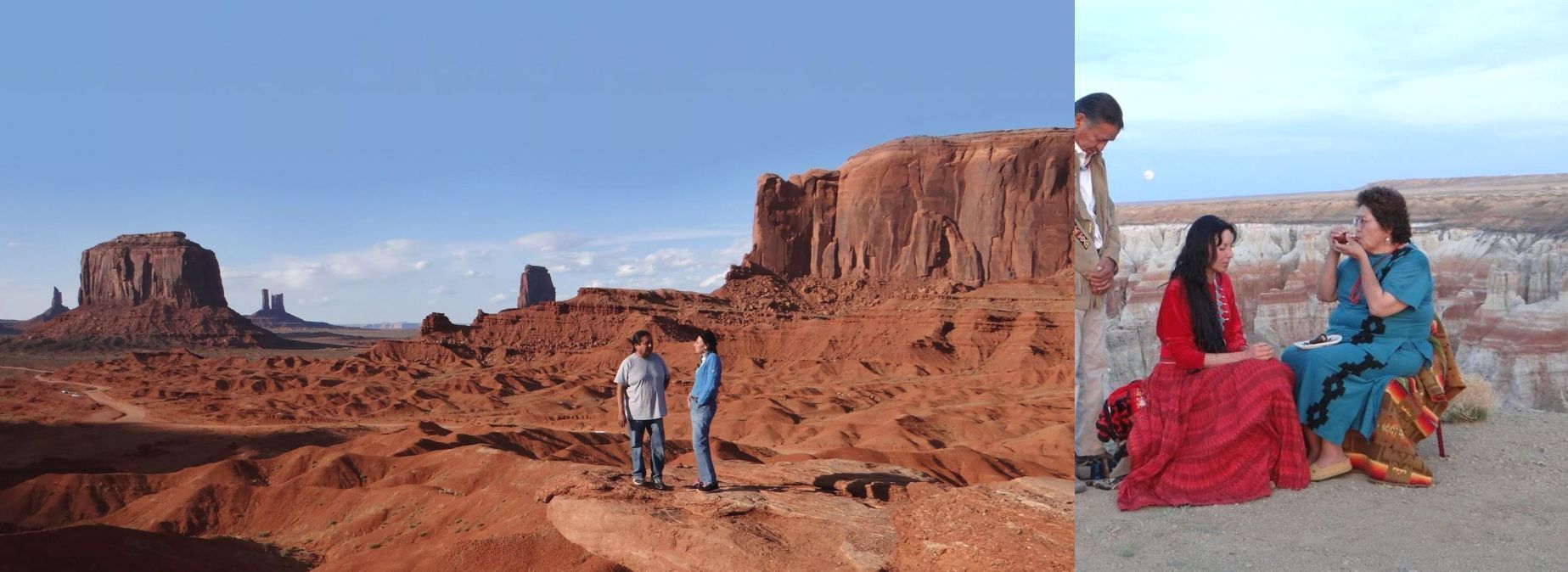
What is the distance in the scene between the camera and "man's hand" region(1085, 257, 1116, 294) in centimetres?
419

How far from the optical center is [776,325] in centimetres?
4869

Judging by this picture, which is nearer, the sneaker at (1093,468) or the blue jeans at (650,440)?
the sneaker at (1093,468)

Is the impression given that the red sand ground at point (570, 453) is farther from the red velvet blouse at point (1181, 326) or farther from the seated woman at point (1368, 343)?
the seated woman at point (1368, 343)

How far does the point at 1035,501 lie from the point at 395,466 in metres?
9.69

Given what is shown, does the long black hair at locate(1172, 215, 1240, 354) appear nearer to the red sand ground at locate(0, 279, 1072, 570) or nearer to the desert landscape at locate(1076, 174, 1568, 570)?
the desert landscape at locate(1076, 174, 1568, 570)

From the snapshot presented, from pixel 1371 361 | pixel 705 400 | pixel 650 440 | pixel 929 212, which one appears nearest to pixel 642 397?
pixel 650 440

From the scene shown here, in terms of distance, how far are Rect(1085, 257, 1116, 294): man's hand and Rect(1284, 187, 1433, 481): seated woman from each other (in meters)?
1.29

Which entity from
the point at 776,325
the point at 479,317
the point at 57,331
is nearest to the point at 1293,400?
the point at 776,325

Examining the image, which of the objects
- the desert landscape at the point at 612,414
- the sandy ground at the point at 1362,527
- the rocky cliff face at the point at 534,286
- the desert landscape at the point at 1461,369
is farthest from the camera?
the rocky cliff face at the point at 534,286

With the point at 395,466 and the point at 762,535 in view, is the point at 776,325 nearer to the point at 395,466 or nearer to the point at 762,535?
the point at 395,466

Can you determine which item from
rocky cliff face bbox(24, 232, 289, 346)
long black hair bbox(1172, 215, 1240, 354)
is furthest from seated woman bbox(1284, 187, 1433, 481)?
rocky cliff face bbox(24, 232, 289, 346)

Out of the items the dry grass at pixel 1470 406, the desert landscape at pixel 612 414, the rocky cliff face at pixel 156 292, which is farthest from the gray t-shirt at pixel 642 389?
the rocky cliff face at pixel 156 292

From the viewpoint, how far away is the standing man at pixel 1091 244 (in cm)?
415

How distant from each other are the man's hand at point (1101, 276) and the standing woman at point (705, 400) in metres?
2.96
